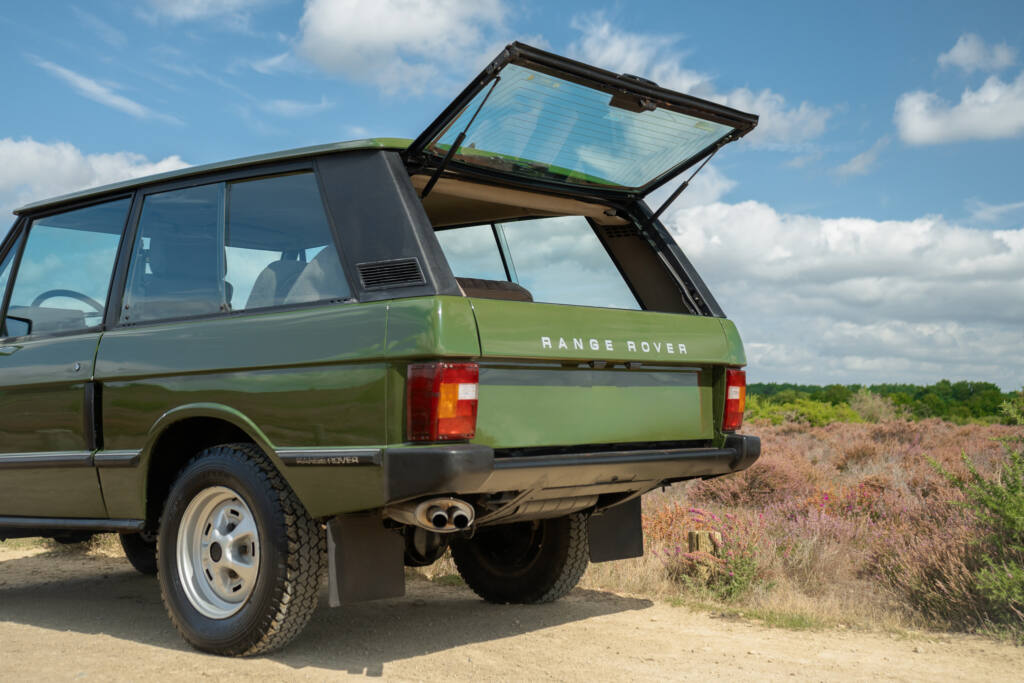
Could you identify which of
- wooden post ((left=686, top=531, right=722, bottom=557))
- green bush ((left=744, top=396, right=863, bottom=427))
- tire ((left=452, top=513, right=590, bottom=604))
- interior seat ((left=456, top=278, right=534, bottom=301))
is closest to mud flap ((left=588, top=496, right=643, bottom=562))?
tire ((left=452, top=513, right=590, bottom=604))

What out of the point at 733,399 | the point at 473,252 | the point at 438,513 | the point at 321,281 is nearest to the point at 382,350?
the point at 321,281

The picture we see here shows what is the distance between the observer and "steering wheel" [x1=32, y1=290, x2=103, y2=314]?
5.49 meters

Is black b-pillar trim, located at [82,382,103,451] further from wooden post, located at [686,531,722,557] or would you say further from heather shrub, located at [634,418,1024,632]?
wooden post, located at [686,531,722,557]

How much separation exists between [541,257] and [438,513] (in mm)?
1979

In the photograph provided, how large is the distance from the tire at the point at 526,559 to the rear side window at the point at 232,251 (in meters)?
2.24

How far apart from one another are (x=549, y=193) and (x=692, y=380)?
123 centimetres

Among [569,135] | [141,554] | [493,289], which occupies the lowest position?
[141,554]

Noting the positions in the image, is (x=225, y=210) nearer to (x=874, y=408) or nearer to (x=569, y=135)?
(x=569, y=135)

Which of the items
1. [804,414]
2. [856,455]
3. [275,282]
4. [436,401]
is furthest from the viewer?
[804,414]

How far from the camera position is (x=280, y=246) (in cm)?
474

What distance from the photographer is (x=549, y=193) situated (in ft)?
17.8

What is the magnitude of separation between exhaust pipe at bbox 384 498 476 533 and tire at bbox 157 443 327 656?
1.77 ft

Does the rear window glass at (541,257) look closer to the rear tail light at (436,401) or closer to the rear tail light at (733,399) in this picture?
the rear tail light at (733,399)

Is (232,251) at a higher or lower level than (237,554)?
higher
